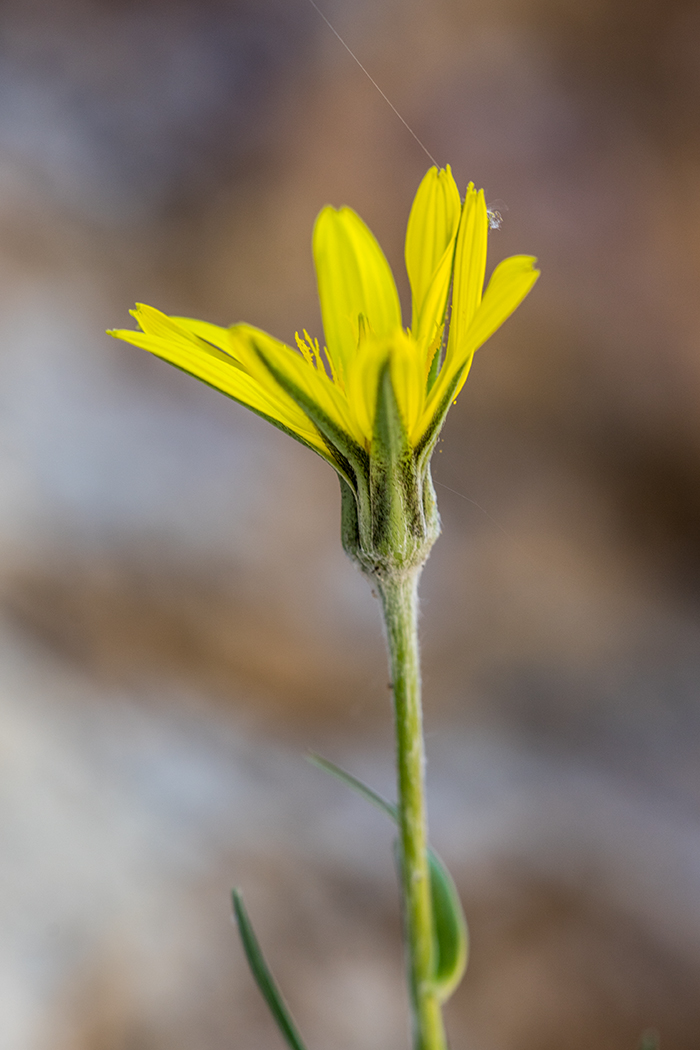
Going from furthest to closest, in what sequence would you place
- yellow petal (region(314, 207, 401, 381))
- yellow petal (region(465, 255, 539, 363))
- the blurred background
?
the blurred background, yellow petal (region(314, 207, 401, 381)), yellow petal (region(465, 255, 539, 363))

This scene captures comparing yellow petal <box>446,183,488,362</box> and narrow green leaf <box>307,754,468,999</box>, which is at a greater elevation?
yellow petal <box>446,183,488,362</box>

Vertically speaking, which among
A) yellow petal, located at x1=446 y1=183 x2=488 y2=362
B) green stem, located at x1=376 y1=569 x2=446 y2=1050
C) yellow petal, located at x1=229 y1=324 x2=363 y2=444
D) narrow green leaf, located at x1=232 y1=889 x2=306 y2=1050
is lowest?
narrow green leaf, located at x1=232 y1=889 x2=306 y2=1050

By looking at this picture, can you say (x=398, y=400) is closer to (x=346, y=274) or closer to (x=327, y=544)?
(x=346, y=274)

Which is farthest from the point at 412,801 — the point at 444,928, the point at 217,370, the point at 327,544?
the point at 327,544

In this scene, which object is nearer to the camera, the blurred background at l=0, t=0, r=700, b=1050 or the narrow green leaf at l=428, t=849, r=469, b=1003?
the narrow green leaf at l=428, t=849, r=469, b=1003

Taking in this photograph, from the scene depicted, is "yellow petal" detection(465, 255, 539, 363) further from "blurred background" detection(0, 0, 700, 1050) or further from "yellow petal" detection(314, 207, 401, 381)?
"blurred background" detection(0, 0, 700, 1050)

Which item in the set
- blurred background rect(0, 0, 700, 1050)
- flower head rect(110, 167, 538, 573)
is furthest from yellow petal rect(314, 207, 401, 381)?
blurred background rect(0, 0, 700, 1050)

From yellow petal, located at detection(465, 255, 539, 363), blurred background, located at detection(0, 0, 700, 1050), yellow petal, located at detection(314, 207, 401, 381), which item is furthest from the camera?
blurred background, located at detection(0, 0, 700, 1050)

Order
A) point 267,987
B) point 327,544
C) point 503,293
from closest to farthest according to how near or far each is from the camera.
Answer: point 503,293 → point 267,987 → point 327,544
